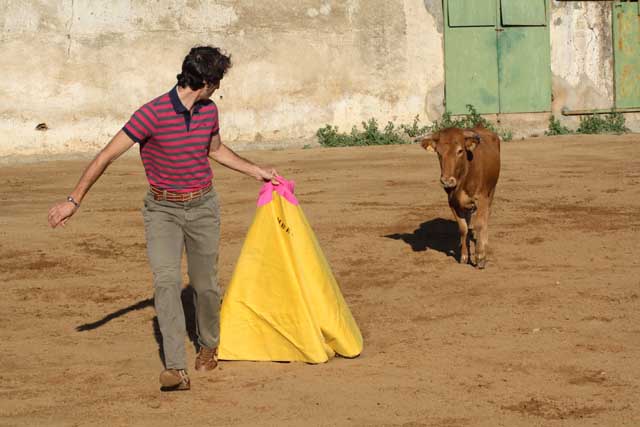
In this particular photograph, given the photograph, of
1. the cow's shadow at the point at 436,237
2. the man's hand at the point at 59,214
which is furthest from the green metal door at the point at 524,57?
the man's hand at the point at 59,214

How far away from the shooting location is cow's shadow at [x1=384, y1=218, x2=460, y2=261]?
11602 mm

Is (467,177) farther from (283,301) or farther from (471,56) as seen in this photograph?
(471,56)

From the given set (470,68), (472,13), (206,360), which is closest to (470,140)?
(206,360)

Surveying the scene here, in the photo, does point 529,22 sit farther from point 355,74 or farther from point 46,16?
point 46,16

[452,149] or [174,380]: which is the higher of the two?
[452,149]

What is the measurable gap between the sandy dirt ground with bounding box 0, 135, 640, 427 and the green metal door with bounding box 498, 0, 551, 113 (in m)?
5.04

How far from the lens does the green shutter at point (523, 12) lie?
68.7 feet

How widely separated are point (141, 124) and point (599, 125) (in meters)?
16.0

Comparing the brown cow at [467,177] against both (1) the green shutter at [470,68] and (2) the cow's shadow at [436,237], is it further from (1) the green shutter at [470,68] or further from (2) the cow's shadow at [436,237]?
(1) the green shutter at [470,68]

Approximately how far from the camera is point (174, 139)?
22.7ft

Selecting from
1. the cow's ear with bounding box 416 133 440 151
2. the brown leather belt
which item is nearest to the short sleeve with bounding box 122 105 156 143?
the brown leather belt

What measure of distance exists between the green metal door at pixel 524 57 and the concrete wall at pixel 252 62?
0.26 metres

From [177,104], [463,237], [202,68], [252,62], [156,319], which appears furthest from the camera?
[252,62]

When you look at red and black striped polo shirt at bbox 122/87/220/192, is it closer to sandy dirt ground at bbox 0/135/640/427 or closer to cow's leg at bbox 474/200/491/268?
sandy dirt ground at bbox 0/135/640/427
